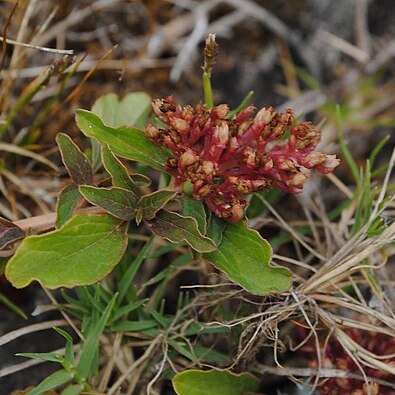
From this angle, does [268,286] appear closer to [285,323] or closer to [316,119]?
[285,323]

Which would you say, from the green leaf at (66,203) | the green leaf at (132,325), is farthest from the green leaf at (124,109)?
the green leaf at (132,325)

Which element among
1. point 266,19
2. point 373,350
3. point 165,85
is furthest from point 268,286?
point 266,19

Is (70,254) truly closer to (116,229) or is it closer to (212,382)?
(116,229)

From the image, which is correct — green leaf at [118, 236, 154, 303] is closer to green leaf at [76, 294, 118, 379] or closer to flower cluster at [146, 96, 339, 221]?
green leaf at [76, 294, 118, 379]

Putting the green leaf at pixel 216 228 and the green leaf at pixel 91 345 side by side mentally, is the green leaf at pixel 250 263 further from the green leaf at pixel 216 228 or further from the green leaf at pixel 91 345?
the green leaf at pixel 91 345

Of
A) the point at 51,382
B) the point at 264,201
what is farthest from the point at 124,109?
Answer: the point at 51,382

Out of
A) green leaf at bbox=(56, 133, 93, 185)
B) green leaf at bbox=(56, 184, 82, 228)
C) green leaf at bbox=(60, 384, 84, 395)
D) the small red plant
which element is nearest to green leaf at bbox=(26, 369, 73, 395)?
green leaf at bbox=(60, 384, 84, 395)
